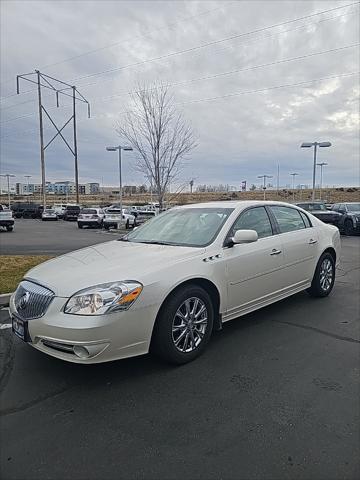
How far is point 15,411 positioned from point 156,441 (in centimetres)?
114

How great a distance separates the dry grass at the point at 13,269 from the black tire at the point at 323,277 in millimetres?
4871

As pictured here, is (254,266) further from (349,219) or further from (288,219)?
(349,219)

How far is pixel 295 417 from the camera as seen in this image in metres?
2.63

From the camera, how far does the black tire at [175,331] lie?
10.7ft

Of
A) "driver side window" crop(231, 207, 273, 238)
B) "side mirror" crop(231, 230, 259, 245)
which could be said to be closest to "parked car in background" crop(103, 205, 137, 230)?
"driver side window" crop(231, 207, 273, 238)

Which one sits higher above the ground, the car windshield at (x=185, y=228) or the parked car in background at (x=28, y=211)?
the car windshield at (x=185, y=228)

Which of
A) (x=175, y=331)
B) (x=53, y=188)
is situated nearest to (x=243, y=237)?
(x=175, y=331)

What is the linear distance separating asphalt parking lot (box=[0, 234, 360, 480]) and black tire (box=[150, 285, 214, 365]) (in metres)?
0.12

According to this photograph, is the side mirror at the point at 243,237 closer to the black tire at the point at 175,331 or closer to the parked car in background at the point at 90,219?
the black tire at the point at 175,331

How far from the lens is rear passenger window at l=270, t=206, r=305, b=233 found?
16.5 feet

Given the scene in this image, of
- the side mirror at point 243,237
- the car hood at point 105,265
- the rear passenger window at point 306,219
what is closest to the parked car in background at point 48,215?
the rear passenger window at point 306,219

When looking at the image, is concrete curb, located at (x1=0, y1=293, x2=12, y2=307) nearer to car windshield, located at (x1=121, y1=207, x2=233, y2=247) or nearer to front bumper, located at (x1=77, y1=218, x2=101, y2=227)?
car windshield, located at (x1=121, y1=207, x2=233, y2=247)

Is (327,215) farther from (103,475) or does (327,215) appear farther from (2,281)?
(103,475)

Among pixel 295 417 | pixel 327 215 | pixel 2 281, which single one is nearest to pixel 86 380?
pixel 295 417
